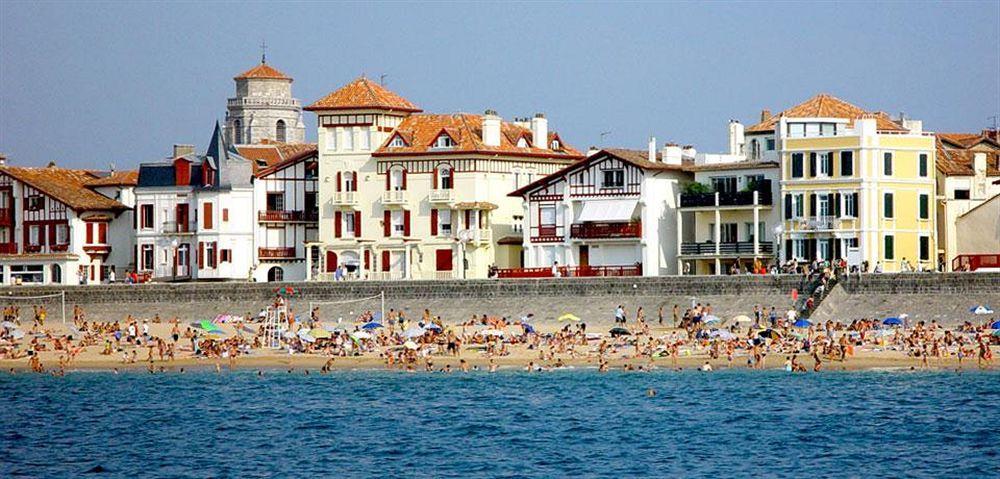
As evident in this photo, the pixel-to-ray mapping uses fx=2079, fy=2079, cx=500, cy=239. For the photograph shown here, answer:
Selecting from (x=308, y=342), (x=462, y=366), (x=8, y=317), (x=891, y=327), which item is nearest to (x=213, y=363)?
(x=308, y=342)

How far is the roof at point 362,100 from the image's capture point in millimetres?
92438

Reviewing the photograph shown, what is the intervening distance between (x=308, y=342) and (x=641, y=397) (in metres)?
15.3

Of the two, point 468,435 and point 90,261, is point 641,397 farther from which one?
point 90,261

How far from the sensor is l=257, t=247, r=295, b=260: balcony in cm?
9408

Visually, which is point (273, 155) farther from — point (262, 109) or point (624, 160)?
point (262, 109)

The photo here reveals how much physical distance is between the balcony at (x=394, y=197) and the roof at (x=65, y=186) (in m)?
14.3

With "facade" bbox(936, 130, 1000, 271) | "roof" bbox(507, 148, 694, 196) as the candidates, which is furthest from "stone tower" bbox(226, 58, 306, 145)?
"facade" bbox(936, 130, 1000, 271)

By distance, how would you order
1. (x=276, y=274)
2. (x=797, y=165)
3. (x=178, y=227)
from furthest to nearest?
(x=178, y=227), (x=276, y=274), (x=797, y=165)

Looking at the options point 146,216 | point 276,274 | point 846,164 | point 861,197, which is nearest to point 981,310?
point 861,197

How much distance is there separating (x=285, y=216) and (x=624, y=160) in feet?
58.6

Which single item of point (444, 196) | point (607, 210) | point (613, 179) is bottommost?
point (607, 210)

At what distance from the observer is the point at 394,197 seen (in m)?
91.4

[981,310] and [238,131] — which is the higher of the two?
[238,131]

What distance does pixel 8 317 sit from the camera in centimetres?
8588
